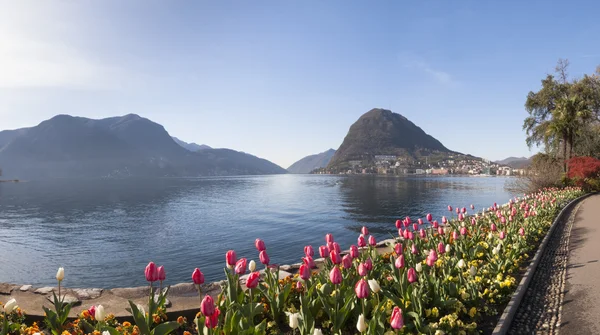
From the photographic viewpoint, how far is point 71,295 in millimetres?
6473

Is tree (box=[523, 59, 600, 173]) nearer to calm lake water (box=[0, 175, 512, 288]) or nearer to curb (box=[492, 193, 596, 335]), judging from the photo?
calm lake water (box=[0, 175, 512, 288])

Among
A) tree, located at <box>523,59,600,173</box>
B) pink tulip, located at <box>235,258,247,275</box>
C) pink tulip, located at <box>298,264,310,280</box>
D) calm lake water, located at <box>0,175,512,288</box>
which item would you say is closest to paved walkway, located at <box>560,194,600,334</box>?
pink tulip, located at <box>298,264,310,280</box>

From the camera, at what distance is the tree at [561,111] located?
3638 centimetres

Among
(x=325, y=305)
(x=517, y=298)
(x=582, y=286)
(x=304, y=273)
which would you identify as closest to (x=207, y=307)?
(x=304, y=273)

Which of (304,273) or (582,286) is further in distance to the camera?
(582,286)

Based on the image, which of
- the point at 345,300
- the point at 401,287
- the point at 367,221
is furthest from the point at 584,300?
the point at 367,221

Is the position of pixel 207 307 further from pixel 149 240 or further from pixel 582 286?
pixel 149 240

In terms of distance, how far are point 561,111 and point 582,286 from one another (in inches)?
1492

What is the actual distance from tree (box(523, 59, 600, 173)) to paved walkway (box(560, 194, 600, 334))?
2835 cm

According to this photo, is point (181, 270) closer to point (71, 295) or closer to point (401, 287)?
point (71, 295)

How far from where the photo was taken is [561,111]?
3694 cm

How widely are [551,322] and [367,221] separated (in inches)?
930

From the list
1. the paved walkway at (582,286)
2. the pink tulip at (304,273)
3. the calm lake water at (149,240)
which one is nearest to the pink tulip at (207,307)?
the pink tulip at (304,273)

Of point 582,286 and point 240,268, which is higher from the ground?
point 240,268
